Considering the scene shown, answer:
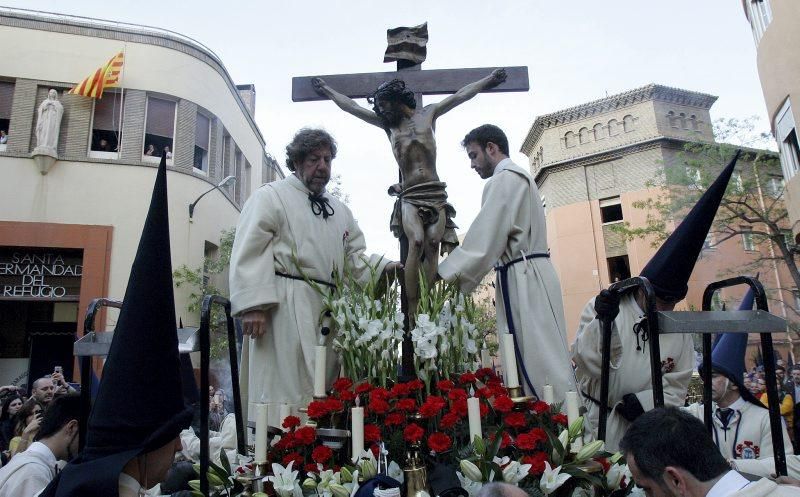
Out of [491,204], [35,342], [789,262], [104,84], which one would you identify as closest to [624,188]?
[789,262]

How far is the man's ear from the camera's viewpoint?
2043 millimetres

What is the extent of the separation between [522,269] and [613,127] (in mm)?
30318

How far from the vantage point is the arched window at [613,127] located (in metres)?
31.2

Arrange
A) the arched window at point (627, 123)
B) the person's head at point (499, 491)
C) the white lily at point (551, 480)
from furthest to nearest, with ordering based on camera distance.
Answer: the arched window at point (627, 123), the white lily at point (551, 480), the person's head at point (499, 491)

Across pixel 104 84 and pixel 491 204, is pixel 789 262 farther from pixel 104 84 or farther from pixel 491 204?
pixel 104 84

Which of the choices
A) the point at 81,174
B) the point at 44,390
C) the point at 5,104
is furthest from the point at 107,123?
the point at 44,390

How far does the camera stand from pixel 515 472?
2.26 meters

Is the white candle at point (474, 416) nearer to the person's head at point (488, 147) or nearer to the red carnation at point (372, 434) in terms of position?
the red carnation at point (372, 434)

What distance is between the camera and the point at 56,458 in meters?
3.35

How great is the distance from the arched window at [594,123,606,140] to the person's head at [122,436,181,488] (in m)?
32.4

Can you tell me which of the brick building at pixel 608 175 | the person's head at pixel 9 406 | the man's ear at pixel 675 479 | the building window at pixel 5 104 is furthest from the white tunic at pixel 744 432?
the brick building at pixel 608 175

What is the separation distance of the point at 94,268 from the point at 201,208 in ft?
11.7

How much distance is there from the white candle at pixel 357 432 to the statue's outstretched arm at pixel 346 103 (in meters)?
2.96

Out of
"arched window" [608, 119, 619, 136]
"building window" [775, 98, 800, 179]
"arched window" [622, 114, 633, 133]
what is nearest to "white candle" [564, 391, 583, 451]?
"building window" [775, 98, 800, 179]
